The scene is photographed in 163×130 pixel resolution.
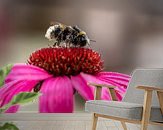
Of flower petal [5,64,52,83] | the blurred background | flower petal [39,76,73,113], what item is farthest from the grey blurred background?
flower petal [39,76,73,113]

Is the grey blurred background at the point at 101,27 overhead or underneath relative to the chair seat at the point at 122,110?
overhead

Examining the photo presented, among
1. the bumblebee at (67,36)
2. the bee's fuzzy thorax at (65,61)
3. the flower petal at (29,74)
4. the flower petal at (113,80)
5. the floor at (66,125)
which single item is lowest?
the floor at (66,125)

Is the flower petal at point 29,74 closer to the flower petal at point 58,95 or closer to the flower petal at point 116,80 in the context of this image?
the flower petal at point 58,95

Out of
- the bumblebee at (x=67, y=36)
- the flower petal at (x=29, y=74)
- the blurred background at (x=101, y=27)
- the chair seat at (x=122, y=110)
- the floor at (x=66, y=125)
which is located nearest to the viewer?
the chair seat at (x=122, y=110)

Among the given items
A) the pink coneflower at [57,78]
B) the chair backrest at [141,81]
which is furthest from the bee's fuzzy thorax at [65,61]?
the chair backrest at [141,81]

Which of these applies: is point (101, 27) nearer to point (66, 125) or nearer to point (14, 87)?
point (66, 125)

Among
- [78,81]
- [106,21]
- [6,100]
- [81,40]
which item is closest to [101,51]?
[106,21]

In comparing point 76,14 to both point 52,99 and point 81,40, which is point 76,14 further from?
point 52,99
